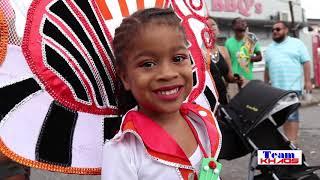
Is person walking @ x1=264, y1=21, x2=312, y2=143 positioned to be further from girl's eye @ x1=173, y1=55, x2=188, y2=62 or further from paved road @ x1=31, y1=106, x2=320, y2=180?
girl's eye @ x1=173, y1=55, x2=188, y2=62

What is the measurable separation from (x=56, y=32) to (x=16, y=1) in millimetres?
→ 145

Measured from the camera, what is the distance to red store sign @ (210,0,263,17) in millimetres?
13859

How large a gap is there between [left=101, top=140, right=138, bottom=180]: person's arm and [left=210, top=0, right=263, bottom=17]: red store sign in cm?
1264

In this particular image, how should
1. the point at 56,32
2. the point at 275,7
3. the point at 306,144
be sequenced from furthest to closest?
the point at 275,7
the point at 306,144
the point at 56,32

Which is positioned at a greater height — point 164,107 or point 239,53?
point 164,107

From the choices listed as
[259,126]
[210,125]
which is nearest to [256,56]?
[259,126]

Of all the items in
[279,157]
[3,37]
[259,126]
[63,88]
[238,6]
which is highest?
[3,37]

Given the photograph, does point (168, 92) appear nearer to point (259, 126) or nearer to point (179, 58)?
point (179, 58)

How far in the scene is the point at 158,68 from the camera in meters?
1.37

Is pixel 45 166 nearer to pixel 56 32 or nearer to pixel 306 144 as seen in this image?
pixel 56 32

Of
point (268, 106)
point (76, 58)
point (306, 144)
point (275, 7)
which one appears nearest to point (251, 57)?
point (306, 144)

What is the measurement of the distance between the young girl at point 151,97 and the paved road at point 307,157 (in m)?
2.78

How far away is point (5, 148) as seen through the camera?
1.32m

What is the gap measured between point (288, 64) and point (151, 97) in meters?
4.04
